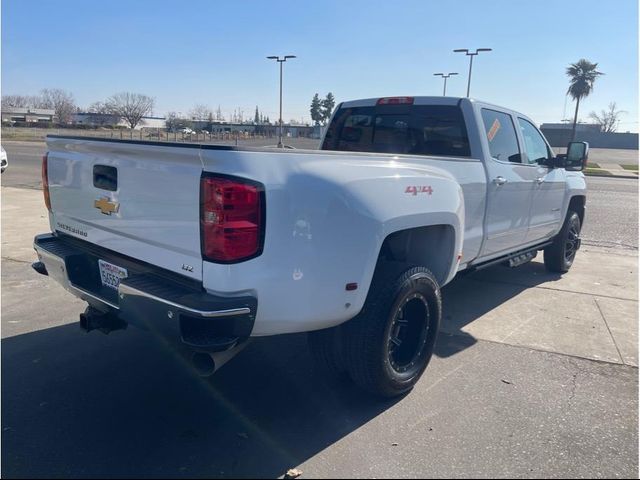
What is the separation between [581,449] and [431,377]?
3.53ft

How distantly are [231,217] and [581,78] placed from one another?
216ft

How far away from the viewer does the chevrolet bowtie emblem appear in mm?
3039

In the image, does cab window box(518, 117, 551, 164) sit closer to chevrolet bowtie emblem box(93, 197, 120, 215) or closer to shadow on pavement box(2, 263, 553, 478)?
shadow on pavement box(2, 263, 553, 478)

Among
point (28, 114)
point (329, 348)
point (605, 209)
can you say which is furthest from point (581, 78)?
point (28, 114)

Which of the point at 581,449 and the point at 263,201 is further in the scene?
the point at 581,449

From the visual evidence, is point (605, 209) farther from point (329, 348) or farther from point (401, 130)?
point (329, 348)

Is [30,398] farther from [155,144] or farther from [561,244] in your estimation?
[561,244]

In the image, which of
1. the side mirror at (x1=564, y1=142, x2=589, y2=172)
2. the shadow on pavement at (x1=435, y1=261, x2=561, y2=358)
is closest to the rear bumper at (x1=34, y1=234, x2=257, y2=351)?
the shadow on pavement at (x1=435, y1=261, x2=561, y2=358)

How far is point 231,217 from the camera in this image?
2.43m

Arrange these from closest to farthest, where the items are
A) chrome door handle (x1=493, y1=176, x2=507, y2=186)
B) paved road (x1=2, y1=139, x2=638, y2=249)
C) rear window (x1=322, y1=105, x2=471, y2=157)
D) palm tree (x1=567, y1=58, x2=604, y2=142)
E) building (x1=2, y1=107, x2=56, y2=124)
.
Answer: chrome door handle (x1=493, y1=176, x2=507, y2=186) → rear window (x1=322, y1=105, x2=471, y2=157) → paved road (x1=2, y1=139, x2=638, y2=249) → palm tree (x1=567, y1=58, x2=604, y2=142) → building (x1=2, y1=107, x2=56, y2=124)

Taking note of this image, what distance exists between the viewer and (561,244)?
21.4ft

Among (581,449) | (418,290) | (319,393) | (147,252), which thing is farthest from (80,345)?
(581,449)

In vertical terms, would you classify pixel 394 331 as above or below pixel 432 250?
below

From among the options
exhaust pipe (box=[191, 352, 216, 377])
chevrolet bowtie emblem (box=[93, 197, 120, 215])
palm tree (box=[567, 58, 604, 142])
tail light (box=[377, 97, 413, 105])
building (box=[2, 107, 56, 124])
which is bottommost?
exhaust pipe (box=[191, 352, 216, 377])
